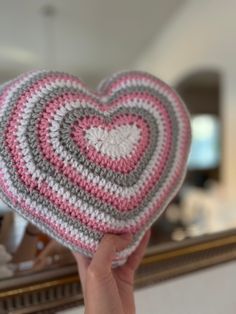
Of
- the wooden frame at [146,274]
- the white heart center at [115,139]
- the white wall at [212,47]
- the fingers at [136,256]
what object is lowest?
the wooden frame at [146,274]

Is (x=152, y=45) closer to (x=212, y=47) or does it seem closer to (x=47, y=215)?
(x=212, y=47)

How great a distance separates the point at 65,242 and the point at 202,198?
171 cm

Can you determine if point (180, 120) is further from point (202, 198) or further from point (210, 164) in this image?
point (210, 164)

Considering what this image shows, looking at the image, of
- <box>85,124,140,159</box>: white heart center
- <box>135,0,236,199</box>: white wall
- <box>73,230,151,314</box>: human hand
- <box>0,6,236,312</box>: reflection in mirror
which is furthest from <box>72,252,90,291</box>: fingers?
<box>135,0,236,199</box>: white wall

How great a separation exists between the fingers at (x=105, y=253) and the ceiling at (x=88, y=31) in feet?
3.64

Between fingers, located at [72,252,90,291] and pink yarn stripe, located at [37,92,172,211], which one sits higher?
pink yarn stripe, located at [37,92,172,211]

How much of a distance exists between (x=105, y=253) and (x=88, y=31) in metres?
1.75

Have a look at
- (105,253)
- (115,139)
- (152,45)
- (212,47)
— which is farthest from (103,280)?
(152,45)

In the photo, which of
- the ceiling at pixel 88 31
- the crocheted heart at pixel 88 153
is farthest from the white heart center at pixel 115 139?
the ceiling at pixel 88 31

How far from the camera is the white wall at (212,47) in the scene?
1.56 meters

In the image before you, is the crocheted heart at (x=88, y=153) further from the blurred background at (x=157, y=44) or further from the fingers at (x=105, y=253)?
the blurred background at (x=157, y=44)

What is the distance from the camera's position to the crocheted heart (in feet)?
0.83

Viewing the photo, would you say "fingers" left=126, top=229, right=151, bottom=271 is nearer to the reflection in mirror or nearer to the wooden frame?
the wooden frame

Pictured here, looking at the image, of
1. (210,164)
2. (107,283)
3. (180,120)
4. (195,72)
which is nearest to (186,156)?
(180,120)
